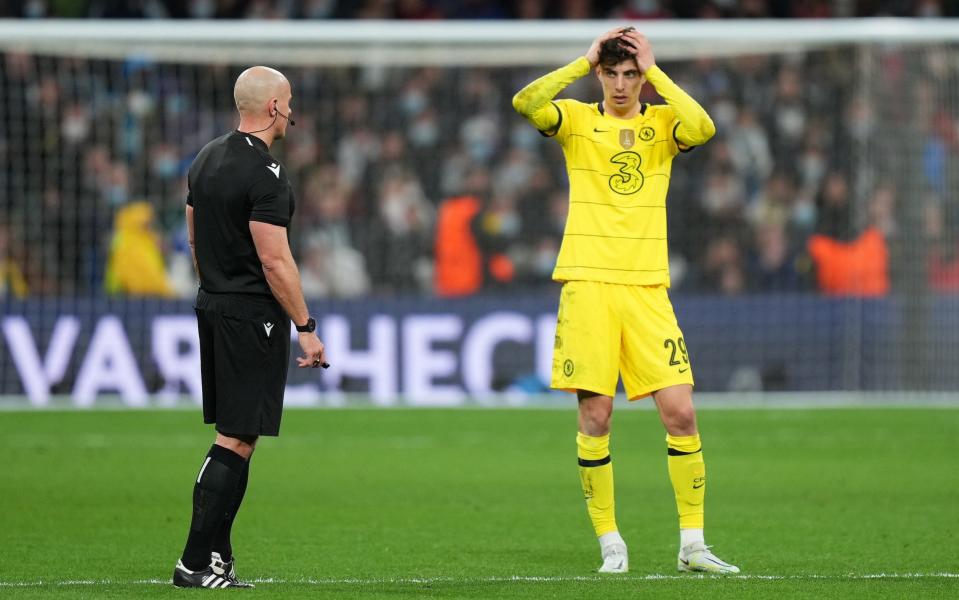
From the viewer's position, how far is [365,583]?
703 cm

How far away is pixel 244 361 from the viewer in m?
6.78

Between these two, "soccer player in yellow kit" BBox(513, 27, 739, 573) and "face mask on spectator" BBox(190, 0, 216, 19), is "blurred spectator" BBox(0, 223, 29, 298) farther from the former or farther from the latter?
"soccer player in yellow kit" BBox(513, 27, 739, 573)

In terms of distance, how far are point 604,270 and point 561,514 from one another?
2.54m

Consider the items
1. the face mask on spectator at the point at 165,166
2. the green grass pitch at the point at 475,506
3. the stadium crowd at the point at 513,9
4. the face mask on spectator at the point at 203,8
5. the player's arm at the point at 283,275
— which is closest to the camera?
the player's arm at the point at 283,275

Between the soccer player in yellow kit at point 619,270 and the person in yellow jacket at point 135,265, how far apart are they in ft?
37.0

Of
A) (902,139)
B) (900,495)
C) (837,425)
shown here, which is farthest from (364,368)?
(900,495)

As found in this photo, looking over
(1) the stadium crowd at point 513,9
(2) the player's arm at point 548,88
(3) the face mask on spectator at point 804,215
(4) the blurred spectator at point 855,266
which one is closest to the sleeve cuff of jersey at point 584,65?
(2) the player's arm at point 548,88

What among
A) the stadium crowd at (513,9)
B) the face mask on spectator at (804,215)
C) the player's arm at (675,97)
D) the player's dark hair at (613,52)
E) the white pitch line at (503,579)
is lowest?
the white pitch line at (503,579)

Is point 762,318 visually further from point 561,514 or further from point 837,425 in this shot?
point 561,514

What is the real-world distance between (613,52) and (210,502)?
2.62 m

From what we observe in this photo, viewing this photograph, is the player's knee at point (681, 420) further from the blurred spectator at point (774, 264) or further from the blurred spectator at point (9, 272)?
the blurred spectator at point (9, 272)

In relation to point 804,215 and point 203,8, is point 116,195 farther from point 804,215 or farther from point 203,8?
point 804,215

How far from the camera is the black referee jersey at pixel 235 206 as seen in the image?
6.73m

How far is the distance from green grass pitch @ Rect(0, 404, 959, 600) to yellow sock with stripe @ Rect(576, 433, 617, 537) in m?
0.25
